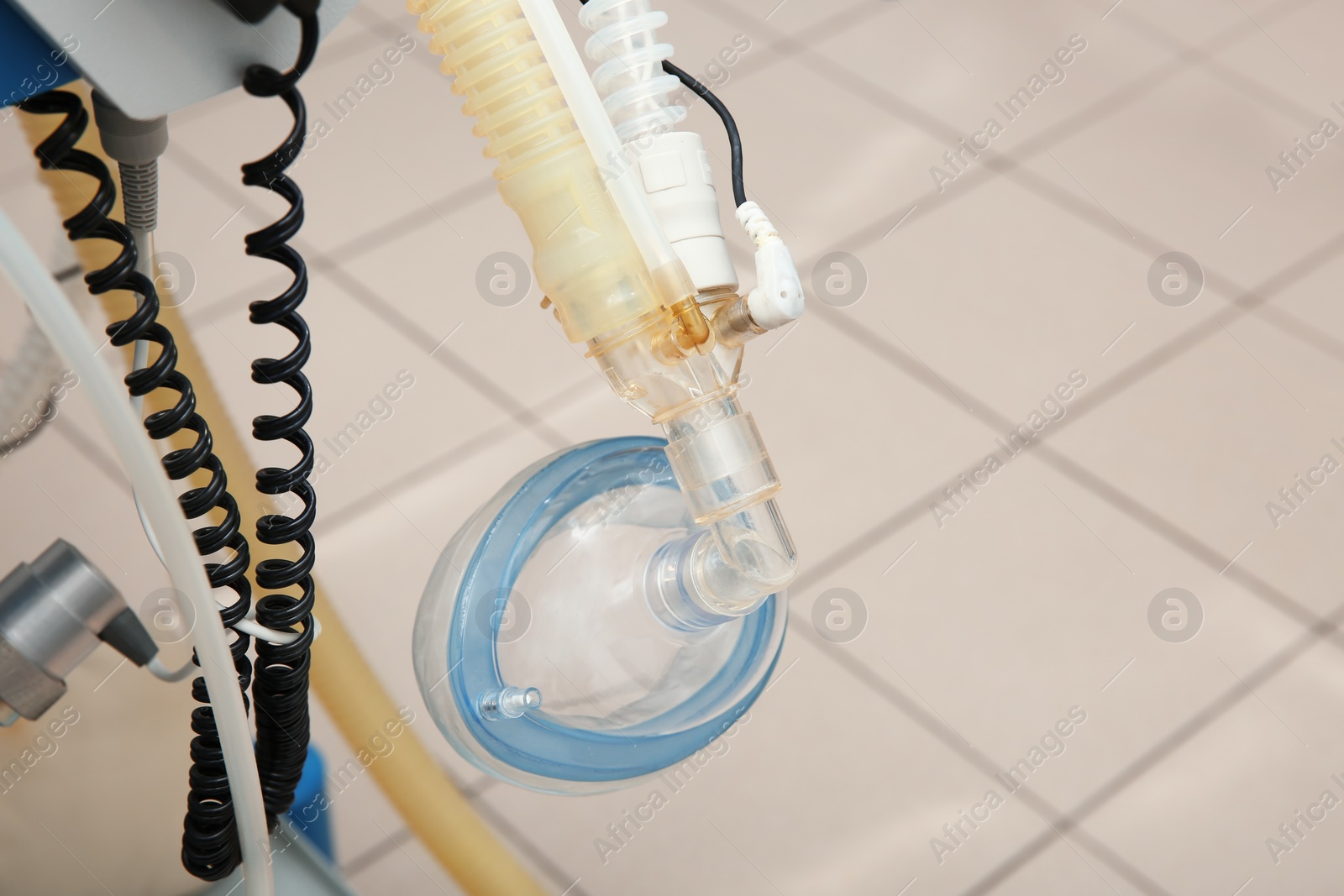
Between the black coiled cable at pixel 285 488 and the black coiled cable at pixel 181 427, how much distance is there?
2 cm

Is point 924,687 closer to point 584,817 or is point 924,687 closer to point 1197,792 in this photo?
point 1197,792

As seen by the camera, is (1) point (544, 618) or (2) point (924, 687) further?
(2) point (924, 687)

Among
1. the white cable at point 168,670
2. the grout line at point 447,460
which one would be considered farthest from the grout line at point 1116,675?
the white cable at point 168,670

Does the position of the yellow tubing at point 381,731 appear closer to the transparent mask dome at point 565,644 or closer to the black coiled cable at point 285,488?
the black coiled cable at point 285,488

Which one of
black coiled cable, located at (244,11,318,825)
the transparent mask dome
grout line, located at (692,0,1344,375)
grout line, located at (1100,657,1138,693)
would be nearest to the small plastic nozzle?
the transparent mask dome

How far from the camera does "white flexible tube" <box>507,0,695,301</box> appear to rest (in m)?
0.50

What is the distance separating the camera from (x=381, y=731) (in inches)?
34.2

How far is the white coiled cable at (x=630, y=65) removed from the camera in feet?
1.73

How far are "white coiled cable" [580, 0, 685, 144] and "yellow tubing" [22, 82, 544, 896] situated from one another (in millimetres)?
437

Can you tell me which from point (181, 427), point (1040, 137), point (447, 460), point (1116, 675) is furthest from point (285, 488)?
point (1040, 137)

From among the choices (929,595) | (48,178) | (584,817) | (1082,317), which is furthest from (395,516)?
(1082,317)

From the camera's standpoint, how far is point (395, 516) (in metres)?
1.46

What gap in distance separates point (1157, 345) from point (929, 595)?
2.03 ft

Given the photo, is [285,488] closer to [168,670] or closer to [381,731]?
[168,670]
